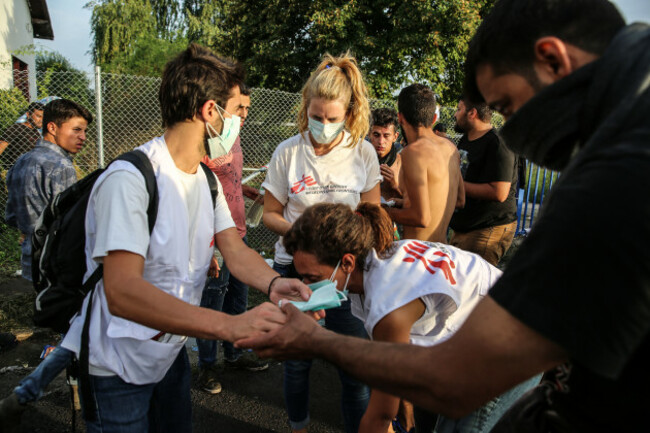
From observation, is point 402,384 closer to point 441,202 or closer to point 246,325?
point 246,325

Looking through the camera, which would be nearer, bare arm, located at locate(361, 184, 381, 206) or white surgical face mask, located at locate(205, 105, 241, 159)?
white surgical face mask, located at locate(205, 105, 241, 159)

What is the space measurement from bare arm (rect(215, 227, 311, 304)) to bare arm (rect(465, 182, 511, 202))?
2399mm

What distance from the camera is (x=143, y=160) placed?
1.77m

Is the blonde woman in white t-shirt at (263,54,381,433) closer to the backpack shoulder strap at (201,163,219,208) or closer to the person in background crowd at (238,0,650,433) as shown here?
the backpack shoulder strap at (201,163,219,208)

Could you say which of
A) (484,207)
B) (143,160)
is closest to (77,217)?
(143,160)

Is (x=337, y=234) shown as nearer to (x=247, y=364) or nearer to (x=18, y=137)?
(x=247, y=364)

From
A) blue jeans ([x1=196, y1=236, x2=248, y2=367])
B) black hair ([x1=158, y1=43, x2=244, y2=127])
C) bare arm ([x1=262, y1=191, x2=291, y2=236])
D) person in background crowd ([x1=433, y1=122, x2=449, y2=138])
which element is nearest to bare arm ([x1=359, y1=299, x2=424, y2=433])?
black hair ([x1=158, y1=43, x2=244, y2=127])

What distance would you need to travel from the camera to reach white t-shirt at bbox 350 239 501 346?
190 centimetres

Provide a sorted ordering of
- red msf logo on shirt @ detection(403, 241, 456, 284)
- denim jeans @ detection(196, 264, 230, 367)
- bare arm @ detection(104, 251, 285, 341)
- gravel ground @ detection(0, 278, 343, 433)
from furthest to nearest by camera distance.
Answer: denim jeans @ detection(196, 264, 230, 367) < gravel ground @ detection(0, 278, 343, 433) < red msf logo on shirt @ detection(403, 241, 456, 284) < bare arm @ detection(104, 251, 285, 341)

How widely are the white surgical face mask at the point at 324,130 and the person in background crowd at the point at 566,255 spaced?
1841 mm

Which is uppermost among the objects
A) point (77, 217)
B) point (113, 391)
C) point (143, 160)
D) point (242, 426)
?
point (143, 160)

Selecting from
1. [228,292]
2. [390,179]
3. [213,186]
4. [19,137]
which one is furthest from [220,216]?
[19,137]

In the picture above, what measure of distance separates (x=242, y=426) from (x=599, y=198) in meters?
3.22

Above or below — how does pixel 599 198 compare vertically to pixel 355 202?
above
